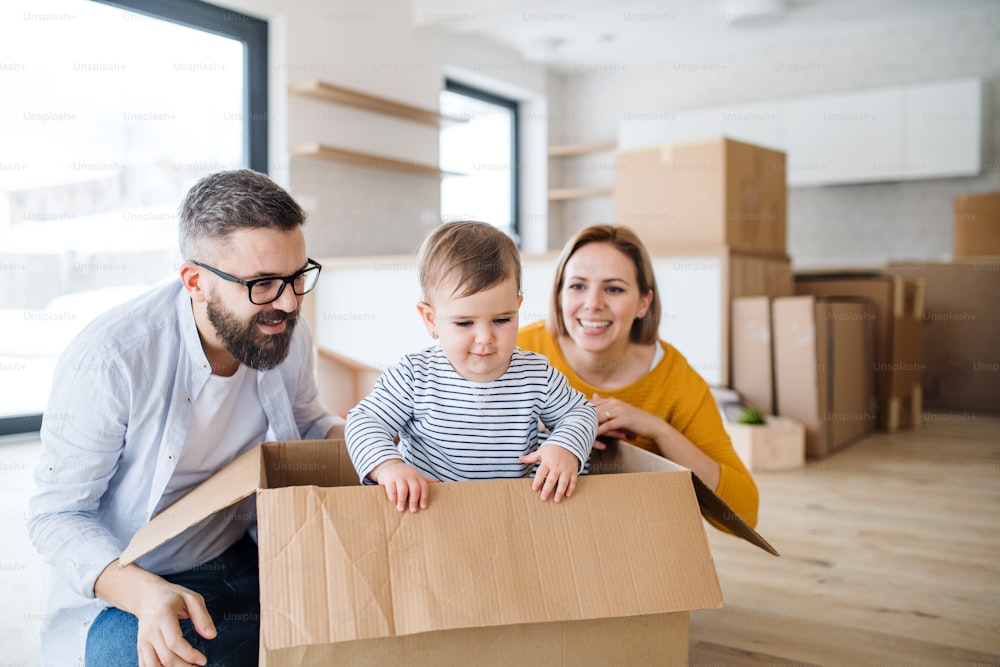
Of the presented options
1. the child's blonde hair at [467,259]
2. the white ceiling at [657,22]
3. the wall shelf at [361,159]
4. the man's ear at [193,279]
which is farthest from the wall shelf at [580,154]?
the man's ear at [193,279]

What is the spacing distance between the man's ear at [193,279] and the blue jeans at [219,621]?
1.53 feet

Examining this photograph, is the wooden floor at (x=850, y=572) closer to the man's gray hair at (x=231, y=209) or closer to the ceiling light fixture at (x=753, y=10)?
the man's gray hair at (x=231, y=209)

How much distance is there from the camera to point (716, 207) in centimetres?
360

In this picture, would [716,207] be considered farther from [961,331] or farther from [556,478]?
[556,478]

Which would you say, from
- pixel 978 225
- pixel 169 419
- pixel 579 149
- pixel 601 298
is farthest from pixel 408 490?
pixel 579 149

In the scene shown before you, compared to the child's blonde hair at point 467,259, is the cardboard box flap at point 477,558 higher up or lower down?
lower down

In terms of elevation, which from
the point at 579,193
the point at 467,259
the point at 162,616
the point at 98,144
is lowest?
the point at 162,616

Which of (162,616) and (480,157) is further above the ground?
(480,157)

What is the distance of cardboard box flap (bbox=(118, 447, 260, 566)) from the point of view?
0.99 metres

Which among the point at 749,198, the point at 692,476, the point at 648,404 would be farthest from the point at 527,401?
the point at 749,198

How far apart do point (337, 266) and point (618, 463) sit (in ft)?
10.9

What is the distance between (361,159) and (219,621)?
395 centimetres

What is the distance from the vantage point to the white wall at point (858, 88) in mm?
5641

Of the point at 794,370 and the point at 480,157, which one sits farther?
the point at 480,157
